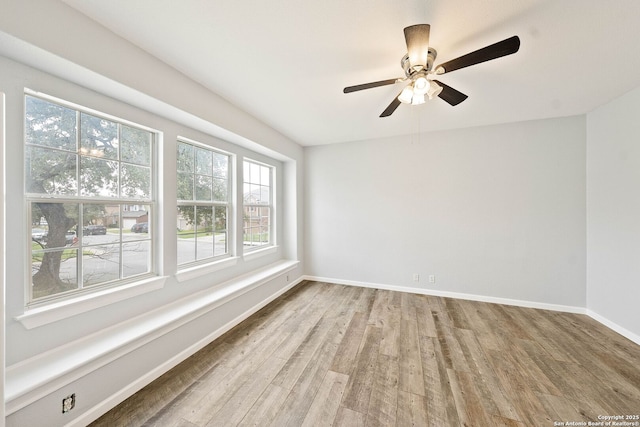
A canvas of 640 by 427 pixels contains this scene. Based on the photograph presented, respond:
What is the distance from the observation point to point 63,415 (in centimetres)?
136

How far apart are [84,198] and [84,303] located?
781mm

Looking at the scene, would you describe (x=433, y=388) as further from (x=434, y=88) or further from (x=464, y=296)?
(x=434, y=88)

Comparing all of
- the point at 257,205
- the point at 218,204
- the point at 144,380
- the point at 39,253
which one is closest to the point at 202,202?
the point at 218,204

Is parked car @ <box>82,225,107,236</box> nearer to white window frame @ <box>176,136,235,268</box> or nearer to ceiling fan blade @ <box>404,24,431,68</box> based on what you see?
white window frame @ <box>176,136,235,268</box>

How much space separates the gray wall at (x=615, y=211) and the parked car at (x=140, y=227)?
5011 millimetres

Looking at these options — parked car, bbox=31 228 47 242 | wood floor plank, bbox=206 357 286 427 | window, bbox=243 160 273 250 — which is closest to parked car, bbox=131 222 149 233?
parked car, bbox=31 228 47 242

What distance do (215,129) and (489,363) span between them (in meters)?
3.61

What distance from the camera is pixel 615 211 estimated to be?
262 cm

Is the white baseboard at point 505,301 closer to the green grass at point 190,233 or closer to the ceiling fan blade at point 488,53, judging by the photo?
the green grass at point 190,233

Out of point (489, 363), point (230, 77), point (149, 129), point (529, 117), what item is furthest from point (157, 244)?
point (529, 117)

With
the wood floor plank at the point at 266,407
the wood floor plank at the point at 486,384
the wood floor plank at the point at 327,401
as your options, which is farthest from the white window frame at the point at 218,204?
the wood floor plank at the point at 486,384

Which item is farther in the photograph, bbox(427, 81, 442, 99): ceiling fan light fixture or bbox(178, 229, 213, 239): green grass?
bbox(178, 229, 213, 239): green grass

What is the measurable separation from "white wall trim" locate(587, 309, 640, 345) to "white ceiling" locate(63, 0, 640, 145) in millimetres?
2582

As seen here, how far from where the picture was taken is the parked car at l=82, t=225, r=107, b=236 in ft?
5.80
